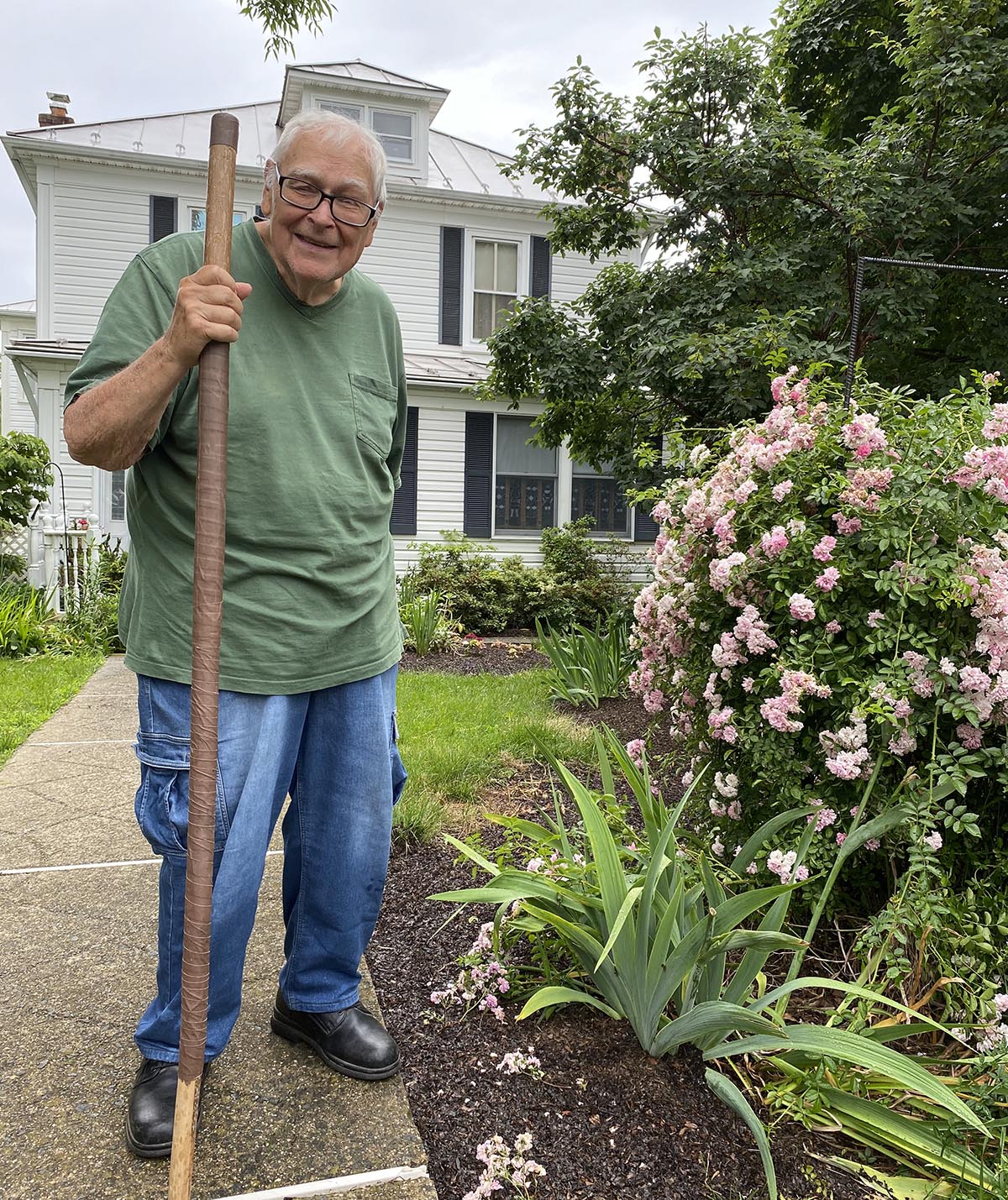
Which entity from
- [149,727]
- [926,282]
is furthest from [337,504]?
[926,282]

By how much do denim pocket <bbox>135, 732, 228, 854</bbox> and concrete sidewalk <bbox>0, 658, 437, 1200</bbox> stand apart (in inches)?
22.4

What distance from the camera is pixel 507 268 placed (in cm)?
1326

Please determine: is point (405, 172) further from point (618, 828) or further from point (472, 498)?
point (618, 828)

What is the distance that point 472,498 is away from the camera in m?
12.9

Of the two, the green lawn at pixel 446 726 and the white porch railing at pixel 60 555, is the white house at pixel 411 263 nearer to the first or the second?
the white porch railing at pixel 60 555

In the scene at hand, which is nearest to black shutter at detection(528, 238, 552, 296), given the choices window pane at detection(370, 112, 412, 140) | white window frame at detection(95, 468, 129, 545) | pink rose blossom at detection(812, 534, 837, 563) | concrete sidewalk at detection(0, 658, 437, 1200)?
window pane at detection(370, 112, 412, 140)

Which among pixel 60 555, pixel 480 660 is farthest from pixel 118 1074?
pixel 60 555

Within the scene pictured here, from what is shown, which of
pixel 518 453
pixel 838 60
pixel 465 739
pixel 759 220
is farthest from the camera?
pixel 518 453

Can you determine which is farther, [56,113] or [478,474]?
[56,113]

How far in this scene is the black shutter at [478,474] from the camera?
1280 cm

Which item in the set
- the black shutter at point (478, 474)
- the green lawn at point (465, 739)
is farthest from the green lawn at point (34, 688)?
the black shutter at point (478, 474)

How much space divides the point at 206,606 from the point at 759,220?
724 centimetres

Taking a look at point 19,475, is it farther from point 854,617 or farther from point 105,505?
point 854,617

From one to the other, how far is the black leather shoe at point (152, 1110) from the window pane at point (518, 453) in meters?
11.7
